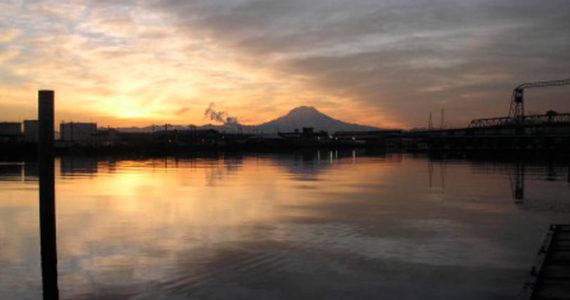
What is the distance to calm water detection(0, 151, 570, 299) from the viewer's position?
12.0 meters

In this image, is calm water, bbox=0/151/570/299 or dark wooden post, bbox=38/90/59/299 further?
dark wooden post, bbox=38/90/59/299

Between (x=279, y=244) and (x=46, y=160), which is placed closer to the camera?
(x=46, y=160)

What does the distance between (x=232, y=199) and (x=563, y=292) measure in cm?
1930

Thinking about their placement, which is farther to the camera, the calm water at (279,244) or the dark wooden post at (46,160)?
the dark wooden post at (46,160)

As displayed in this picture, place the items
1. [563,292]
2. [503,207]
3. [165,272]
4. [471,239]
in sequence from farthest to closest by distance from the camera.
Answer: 1. [503,207]
2. [471,239]
3. [165,272]
4. [563,292]

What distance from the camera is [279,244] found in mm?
16344

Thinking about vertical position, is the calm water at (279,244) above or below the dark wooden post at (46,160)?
below

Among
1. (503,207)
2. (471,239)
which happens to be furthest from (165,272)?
(503,207)

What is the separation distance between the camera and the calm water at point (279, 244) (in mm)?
11977

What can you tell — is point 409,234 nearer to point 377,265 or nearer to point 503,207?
point 377,265

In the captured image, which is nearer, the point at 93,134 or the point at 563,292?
the point at 563,292

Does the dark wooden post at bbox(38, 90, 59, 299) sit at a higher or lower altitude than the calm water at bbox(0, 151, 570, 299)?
A: higher

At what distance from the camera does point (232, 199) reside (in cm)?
2758

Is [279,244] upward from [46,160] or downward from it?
downward
